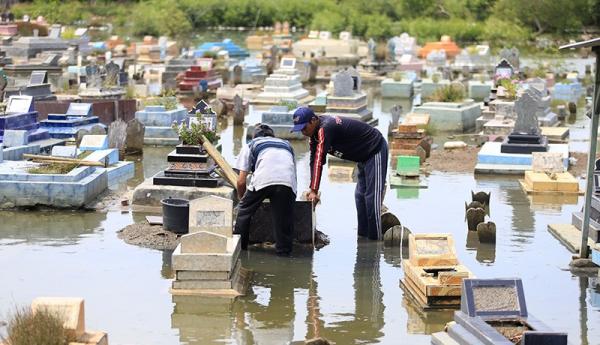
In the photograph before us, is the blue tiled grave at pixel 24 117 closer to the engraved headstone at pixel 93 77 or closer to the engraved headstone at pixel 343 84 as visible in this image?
the engraved headstone at pixel 93 77

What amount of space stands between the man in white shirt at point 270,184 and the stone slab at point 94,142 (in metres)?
6.97

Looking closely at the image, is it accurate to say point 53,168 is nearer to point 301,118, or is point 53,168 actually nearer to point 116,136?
point 116,136

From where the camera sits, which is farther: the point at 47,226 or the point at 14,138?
the point at 14,138

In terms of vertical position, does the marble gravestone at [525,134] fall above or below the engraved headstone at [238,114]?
above

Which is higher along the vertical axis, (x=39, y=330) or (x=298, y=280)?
(x=39, y=330)

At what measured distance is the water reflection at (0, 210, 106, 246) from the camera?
583 inches

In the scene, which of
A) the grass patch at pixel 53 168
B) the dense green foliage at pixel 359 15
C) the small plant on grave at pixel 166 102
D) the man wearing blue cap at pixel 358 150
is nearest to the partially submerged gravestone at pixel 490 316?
the man wearing blue cap at pixel 358 150

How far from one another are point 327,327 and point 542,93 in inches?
756

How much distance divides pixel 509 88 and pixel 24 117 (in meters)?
12.2

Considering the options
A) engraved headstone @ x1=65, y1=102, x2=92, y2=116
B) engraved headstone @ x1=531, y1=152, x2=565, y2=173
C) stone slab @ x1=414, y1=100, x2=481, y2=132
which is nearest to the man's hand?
engraved headstone @ x1=531, y1=152, x2=565, y2=173

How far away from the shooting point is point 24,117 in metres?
20.5

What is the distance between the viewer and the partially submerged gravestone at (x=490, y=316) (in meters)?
9.69

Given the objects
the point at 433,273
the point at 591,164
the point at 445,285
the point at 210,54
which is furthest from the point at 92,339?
the point at 210,54

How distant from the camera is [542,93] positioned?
2902 cm
